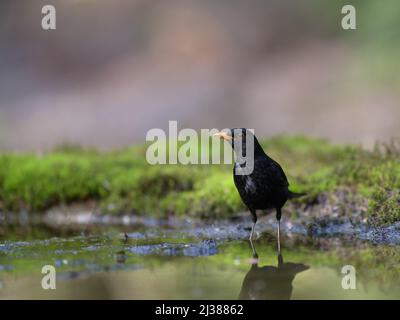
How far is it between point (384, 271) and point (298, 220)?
2837 millimetres

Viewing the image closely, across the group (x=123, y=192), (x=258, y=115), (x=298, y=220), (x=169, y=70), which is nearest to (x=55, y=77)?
(x=169, y=70)

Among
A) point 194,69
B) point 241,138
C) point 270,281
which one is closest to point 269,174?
point 241,138

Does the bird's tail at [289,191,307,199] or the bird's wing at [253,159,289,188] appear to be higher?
the bird's wing at [253,159,289,188]

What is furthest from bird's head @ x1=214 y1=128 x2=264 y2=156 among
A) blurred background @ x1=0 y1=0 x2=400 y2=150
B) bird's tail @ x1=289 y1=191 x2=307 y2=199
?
blurred background @ x1=0 y1=0 x2=400 y2=150

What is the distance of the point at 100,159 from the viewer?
37.5ft

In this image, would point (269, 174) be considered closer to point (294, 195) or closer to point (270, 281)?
point (294, 195)

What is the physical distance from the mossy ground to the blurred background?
4.13 m

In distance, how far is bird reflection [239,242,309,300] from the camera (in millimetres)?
5012

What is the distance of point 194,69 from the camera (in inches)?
741

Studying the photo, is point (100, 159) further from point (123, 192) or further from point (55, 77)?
point (55, 77)

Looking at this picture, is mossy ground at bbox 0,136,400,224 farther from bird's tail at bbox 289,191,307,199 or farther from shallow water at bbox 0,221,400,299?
shallow water at bbox 0,221,400,299

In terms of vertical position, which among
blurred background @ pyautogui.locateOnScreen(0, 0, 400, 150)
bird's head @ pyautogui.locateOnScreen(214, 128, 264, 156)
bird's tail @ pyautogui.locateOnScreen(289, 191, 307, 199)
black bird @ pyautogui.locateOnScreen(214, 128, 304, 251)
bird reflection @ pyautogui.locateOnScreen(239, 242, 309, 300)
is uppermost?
blurred background @ pyautogui.locateOnScreen(0, 0, 400, 150)

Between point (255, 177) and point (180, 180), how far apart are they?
312 centimetres

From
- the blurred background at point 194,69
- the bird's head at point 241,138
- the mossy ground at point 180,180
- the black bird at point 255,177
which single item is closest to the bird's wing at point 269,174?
the black bird at point 255,177
